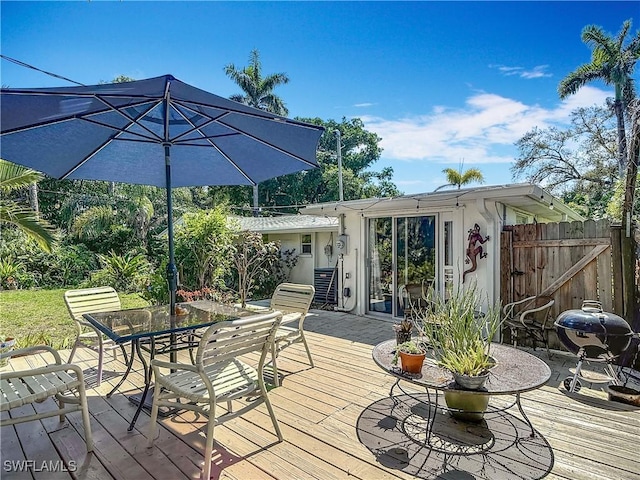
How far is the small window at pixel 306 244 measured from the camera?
11.6 m

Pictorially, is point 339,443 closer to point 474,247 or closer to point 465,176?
point 474,247

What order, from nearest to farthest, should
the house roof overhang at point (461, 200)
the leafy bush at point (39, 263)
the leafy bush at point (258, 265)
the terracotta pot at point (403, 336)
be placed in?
the terracotta pot at point (403, 336), the house roof overhang at point (461, 200), the leafy bush at point (258, 265), the leafy bush at point (39, 263)

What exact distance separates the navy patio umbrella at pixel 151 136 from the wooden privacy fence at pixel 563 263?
11.9 feet

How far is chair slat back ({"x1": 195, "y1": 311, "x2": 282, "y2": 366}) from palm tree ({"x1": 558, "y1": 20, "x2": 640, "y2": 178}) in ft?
58.5

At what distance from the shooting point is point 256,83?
20.8 meters

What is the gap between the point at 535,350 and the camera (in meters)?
4.98

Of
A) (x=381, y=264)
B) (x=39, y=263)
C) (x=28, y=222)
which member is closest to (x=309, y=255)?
(x=381, y=264)

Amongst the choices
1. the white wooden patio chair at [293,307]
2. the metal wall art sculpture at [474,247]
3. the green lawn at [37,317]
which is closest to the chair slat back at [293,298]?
the white wooden patio chair at [293,307]

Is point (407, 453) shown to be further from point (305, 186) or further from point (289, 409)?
point (305, 186)

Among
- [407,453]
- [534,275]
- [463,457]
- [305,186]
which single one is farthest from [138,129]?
[305,186]

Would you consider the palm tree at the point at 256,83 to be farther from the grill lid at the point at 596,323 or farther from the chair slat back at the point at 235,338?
the chair slat back at the point at 235,338

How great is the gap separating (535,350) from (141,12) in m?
8.11

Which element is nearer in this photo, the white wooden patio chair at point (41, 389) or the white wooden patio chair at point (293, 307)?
the white wooden patio chair at point (41, 389)

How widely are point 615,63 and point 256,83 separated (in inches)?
683
